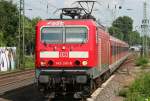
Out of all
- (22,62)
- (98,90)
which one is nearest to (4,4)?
(22,62)

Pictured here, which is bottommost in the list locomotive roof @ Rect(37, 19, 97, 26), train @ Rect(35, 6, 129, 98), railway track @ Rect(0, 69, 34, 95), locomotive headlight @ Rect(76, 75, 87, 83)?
railway track @ Rect(0, 69, 34, 95)

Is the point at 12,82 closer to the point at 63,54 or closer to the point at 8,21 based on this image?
the point at 63,54

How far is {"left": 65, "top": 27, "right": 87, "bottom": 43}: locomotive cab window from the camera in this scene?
16266 mm

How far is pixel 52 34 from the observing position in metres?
16.4

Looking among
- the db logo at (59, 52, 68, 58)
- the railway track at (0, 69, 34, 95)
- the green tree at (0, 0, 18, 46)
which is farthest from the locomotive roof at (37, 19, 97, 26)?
the green tree at (0, 0, 18, 46)

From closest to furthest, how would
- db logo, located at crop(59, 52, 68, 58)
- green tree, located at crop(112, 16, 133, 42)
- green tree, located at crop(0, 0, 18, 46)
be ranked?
db logo, located at crop(59, 52, 68, 58)
green tree, located at crop(0, 0, 18, 46)
green tree, located at crop(112, 16, 133, 42)

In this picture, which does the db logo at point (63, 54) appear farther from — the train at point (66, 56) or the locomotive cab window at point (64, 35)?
the locomotive cab window at point (64, 35)

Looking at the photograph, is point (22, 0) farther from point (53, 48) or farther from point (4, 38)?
point (53, 48)

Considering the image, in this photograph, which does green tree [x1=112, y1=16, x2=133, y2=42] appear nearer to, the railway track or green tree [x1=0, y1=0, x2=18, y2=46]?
green tree [x1=0, y1=0, x2=18, y2=46]

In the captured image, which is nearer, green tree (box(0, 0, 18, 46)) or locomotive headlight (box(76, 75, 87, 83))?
locomotive headlight (box(76, 75, 87, 83))

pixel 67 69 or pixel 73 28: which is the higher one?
pixel 73 28

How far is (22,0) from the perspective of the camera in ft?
152

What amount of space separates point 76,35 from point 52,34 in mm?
821

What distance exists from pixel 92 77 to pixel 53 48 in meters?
1.64
